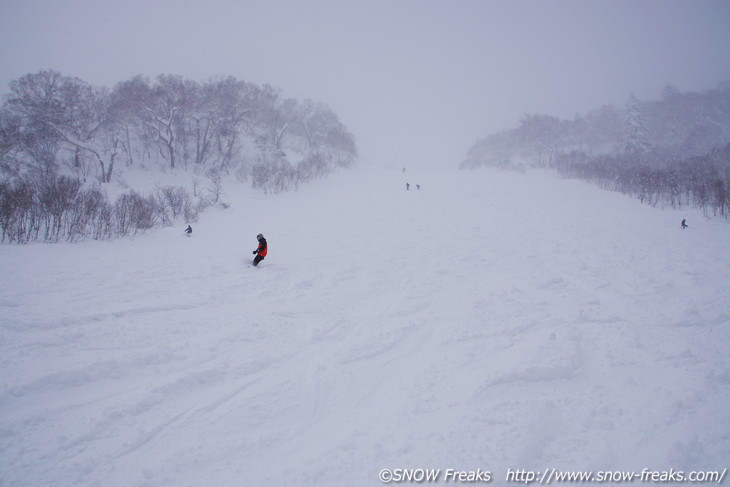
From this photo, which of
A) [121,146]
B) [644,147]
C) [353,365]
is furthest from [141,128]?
[644,147]

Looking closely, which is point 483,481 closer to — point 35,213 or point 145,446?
point 145,446

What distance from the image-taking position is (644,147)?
41.0 metres

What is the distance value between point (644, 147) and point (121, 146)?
6287 centimetres

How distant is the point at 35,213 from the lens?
11141 mm

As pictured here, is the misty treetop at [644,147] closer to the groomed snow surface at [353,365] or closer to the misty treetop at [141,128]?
the groomed snow surface at [353,365]

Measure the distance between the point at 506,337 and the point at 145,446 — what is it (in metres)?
5.26

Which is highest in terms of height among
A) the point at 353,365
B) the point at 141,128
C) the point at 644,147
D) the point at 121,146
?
the point at 141,128

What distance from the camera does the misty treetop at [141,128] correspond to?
23125 mm

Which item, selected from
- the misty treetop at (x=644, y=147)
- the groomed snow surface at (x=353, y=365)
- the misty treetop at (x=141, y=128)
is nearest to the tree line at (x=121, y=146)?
the misty treetop at (x=141, y=128)

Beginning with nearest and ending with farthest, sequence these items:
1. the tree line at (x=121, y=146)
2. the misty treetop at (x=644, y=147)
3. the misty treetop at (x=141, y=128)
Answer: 1. the tree line at (x=121, y=146)
2. the misty treetop at (x=644, y=147)
3. the misty treetop at (x=141, y=128)

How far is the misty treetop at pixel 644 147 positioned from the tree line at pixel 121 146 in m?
28.5

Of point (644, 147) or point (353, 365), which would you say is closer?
point (353, 365)

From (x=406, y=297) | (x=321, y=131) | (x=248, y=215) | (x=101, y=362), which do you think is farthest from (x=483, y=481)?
(x=321, y=131)

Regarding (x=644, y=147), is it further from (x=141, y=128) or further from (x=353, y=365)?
(x=141, y=128)
